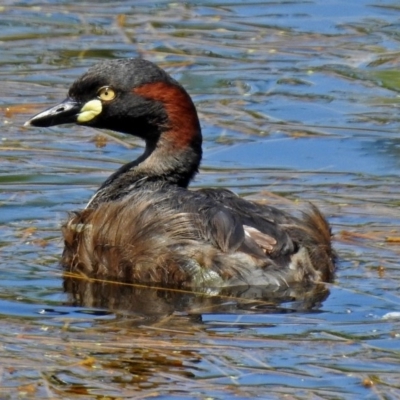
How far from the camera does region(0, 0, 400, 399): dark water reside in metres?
6.46

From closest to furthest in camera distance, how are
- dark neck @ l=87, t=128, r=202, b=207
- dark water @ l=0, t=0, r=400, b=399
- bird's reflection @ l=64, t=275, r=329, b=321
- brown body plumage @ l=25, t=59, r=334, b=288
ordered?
dark water @ l=0, t=0, r=400, b=399, bird's reflection @ l=64, t=275, r=329, b=321, brown body plumage @ l=25, t=59, r=334, b=288, dark neck @ l=87, t=128, r=202, b=207

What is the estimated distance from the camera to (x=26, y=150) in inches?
405

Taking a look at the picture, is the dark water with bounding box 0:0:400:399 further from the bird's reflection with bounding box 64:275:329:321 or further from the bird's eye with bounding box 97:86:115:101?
the bird's eye with bounding box 97:86:115:101

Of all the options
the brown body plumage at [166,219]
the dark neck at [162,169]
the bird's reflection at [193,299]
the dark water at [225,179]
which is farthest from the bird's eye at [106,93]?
the bird's reflection at [193,299]

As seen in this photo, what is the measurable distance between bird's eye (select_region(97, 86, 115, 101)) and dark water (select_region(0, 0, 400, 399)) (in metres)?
0.84

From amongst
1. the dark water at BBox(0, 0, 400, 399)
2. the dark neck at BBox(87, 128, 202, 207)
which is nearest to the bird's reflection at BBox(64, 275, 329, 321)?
the dark water at BBox(0, 0, 400, 399)

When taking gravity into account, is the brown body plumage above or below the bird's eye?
below

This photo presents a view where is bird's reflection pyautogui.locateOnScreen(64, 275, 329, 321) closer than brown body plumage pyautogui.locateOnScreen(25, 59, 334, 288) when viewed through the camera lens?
Yes

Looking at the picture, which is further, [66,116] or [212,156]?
[212,156]

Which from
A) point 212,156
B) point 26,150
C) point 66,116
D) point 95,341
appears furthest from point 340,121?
point 95,341

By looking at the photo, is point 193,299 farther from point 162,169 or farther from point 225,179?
point 225,179

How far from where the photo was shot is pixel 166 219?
780 centimetres

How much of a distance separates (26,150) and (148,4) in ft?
14.3

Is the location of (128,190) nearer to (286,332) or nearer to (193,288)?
(193,288)
